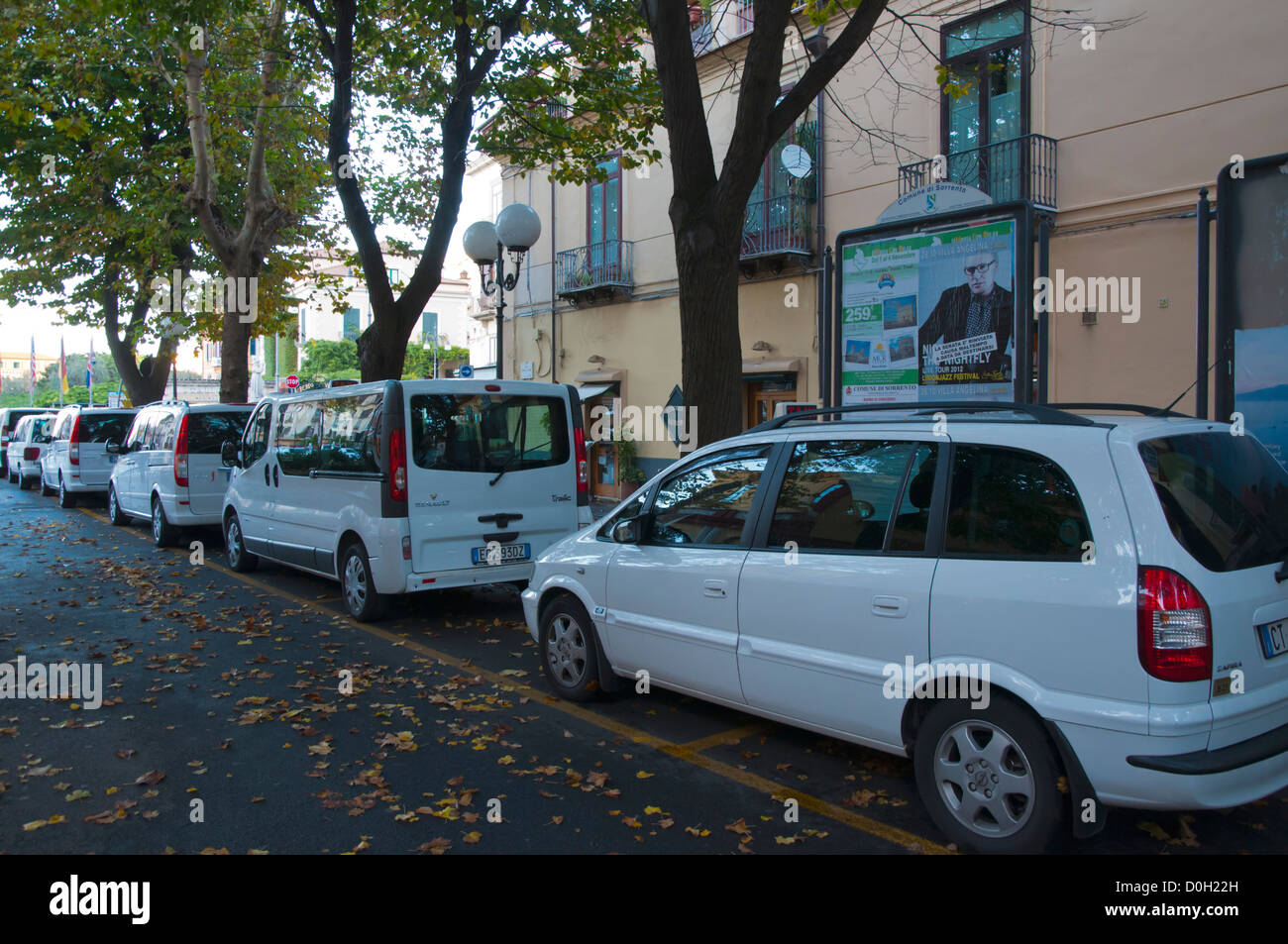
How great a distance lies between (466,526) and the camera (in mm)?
8094

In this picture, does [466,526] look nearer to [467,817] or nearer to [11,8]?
[467,817]

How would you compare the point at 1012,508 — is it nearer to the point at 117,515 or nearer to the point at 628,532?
the point at 628,532

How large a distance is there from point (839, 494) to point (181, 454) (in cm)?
1074

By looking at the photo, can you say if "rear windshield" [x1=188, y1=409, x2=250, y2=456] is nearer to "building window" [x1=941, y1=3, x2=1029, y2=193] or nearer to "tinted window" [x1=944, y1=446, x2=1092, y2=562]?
"building window" [x1=941, y1=3, x2=1029, y2=193]

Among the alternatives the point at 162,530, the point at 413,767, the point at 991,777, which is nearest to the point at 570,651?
the point at 413,767

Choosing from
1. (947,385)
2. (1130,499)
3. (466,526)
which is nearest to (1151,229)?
(947,385)

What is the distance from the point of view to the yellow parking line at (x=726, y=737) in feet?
17.0

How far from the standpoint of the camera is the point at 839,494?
4.53 metres

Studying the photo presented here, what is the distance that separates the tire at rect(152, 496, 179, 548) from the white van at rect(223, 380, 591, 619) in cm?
491

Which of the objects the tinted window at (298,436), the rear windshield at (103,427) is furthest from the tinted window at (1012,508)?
the rear windshield at (103,427)

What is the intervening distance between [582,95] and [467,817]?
11.3 metres

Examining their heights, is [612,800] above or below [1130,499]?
below

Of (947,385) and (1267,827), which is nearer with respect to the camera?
(1267,827)

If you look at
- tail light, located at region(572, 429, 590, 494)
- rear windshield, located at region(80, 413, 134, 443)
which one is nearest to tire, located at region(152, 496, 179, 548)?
rear windshield, located at region(80, 413, 134, 443)
